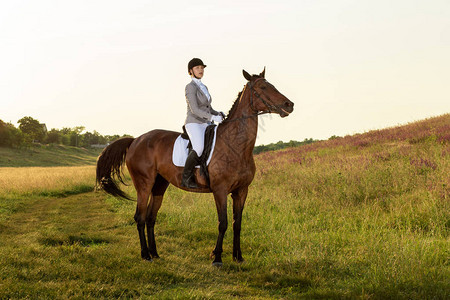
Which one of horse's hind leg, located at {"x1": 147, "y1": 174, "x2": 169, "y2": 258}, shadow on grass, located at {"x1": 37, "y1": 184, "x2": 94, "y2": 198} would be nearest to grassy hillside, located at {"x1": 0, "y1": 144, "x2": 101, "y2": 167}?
shadow on grass, located at {"x1": 37, "y1": 184, "x2": 94, "y2": 198}

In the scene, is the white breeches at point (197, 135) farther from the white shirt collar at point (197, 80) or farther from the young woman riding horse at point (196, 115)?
the white shirt collar at point (197, 80)

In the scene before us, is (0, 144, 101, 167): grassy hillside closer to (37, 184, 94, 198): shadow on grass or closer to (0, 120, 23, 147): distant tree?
(0, 120, 23, 147): distant tree

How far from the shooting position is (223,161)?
257 inches

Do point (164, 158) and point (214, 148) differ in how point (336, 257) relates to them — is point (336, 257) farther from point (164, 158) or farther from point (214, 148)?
point (164, 158)

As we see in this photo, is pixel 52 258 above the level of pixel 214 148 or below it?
below

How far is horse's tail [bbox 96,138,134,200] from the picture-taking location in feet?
27.1

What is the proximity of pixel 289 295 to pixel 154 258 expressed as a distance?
10.4 feet

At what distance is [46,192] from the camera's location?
18.7m

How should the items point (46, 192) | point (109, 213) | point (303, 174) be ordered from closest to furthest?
point (109, 213)
point (303, 174)
point (46, 192)

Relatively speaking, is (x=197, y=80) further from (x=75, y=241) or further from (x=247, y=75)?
(x=75, y=241)

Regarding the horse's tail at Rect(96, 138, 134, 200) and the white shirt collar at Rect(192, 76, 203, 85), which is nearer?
the white shirt collar at Rect(192, 76, 203, 85)

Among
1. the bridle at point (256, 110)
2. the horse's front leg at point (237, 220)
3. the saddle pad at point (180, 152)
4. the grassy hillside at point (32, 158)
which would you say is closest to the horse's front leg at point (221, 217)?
the horse's front leg at point (237, 220)

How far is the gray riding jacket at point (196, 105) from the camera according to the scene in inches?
Result: 265

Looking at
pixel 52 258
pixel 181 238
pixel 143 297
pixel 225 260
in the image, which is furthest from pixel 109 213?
pixel 143 297
